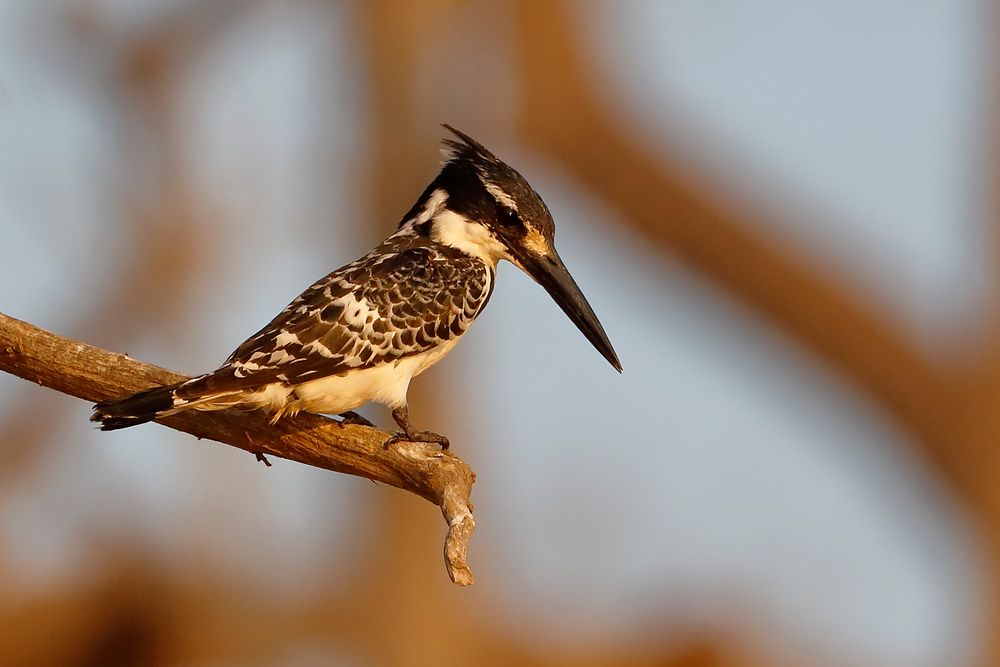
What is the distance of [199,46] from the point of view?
1216cm

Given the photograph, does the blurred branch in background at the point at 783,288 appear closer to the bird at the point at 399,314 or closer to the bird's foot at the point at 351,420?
the bird at the point at 399,314

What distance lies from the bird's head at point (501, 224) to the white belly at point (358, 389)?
0.59 metres

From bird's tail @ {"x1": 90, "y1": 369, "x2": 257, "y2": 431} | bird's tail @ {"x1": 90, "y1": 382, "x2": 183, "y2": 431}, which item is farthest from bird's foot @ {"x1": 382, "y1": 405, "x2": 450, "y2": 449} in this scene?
bird's tail @ {"x1": 90, "y1": 382, "x2": 183, "y2": 431}

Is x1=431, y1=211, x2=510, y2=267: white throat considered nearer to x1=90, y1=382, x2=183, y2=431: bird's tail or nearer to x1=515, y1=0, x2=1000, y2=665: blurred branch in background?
x1=90, y1=382, x2=183, y2=431: bird's tail

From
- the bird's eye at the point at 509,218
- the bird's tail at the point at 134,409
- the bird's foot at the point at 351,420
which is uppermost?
the bird's eye at the point at 509,218

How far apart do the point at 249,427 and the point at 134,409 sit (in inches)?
27.1

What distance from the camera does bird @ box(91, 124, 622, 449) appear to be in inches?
180

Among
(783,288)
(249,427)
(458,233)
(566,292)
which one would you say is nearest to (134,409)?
(249,427)

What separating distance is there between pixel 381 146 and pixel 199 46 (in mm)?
1956

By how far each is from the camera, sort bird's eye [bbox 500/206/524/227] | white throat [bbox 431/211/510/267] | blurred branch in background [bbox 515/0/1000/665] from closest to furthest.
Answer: bird's eye [bbox 500/206/524/227] < white throat [bbox 431/211/510/267] < blurred branch in background [bbox 515/0/1000/665]

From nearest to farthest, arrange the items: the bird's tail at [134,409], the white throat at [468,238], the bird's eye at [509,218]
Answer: the bird's tail at [134,409], the bird's eye at [509,218], the white throat at [468,238]

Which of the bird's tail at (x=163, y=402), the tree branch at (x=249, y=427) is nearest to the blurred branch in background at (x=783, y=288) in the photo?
the tree branch at (x=249, y=427)

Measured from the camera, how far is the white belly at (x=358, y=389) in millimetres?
4746

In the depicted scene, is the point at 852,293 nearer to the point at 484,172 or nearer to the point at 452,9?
the point at 452,9
